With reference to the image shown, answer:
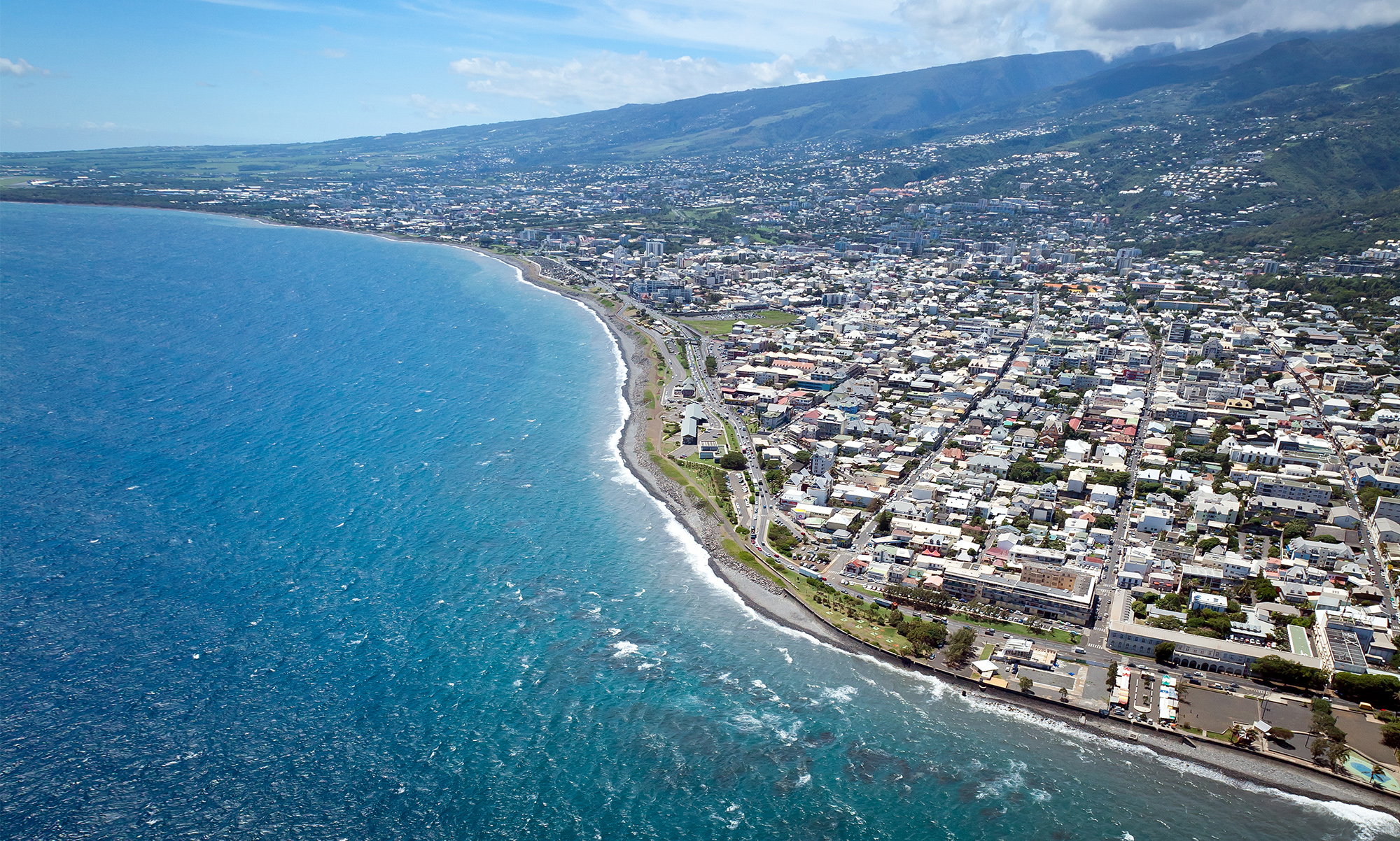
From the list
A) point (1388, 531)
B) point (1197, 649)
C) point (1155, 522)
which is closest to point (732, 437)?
point (1155, 522)

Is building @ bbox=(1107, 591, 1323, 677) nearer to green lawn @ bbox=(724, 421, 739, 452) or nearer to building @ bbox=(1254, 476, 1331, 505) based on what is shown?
building @ bbox=(1254, 476, 1331, 505)

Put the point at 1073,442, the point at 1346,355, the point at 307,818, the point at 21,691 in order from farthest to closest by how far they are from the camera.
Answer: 1. the point at 1346,355
2. the point at 1073,442
3. the point at 21,691
4. the point at 307,818

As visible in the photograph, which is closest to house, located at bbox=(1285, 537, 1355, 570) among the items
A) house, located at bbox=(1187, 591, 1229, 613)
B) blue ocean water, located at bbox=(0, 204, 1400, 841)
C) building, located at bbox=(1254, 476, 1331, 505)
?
building, located at bbox=(1254, 476, 1331, 505)

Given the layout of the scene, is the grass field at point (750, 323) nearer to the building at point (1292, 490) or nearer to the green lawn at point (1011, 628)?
the building at point (1292, 490)

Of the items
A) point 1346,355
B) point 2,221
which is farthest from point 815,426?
point 2,221

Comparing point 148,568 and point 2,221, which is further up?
point 2,221

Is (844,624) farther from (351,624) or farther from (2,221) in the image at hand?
(2,221)

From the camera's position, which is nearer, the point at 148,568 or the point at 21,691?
the point at 21,691

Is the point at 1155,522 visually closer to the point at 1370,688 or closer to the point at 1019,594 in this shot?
the point at 1019,594
